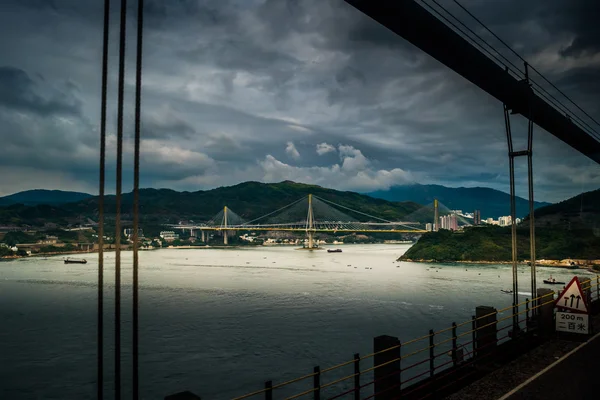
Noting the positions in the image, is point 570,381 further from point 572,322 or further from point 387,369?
point 387,369

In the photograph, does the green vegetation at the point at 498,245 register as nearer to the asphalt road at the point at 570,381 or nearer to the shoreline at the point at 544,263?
the shoreline at the point at 544,263

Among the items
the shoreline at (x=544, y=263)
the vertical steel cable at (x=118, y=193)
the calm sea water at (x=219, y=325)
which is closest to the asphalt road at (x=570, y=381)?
the vertical steel cable at (x=118, y=193)

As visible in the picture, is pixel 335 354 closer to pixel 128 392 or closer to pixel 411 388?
pixel 128 392

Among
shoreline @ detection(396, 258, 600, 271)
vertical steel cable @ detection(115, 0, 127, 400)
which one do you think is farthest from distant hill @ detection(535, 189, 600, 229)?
vertical steel cable @ detection(115, 0, 127, 400)

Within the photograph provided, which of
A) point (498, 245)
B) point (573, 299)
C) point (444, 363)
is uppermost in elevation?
point (573, 299)

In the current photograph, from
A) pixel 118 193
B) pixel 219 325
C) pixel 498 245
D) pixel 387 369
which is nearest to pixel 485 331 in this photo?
pixel 387 369

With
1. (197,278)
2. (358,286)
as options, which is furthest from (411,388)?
(197,278)
